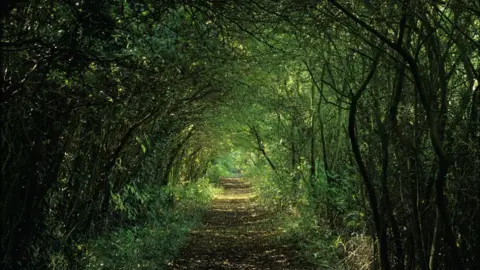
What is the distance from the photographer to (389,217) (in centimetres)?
558

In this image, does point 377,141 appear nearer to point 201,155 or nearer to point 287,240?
point 287,240

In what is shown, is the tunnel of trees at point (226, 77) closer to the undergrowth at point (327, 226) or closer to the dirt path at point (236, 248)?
the undergrowth at point (327, 226)

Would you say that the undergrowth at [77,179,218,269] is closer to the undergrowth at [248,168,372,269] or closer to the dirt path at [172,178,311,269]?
the dirt path at [172,178,311,269]

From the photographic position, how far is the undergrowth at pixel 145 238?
792 centimetres

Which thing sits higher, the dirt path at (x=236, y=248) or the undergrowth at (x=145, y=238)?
the undergrowth at (x=145, y=238)

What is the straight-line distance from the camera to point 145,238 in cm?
1066

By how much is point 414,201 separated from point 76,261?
460 centimetres

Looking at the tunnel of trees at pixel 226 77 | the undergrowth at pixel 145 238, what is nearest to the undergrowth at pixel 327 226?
the tunnel of trees at pixel 226 77

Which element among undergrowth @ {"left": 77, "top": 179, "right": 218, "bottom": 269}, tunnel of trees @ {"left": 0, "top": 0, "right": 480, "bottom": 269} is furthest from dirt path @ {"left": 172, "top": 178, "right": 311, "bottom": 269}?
tunnel of trees @ {"left": 0, "top": 0, "right": 480, "bottom": 269}

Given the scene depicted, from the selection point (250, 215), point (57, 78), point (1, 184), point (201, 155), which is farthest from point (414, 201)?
point (201, 155)

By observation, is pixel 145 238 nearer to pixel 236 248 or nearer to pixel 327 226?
pixel 236 248

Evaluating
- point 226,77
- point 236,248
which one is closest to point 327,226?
point 236,248

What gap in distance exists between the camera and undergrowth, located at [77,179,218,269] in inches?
312

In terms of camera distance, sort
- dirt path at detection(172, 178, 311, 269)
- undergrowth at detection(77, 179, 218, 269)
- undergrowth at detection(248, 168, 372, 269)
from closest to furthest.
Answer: undergrowth at detection(248, 168, 372, 269), undergrowth at detection(77, 179, 218, 269), dirt path at detection(172, 178, 311, 269)
